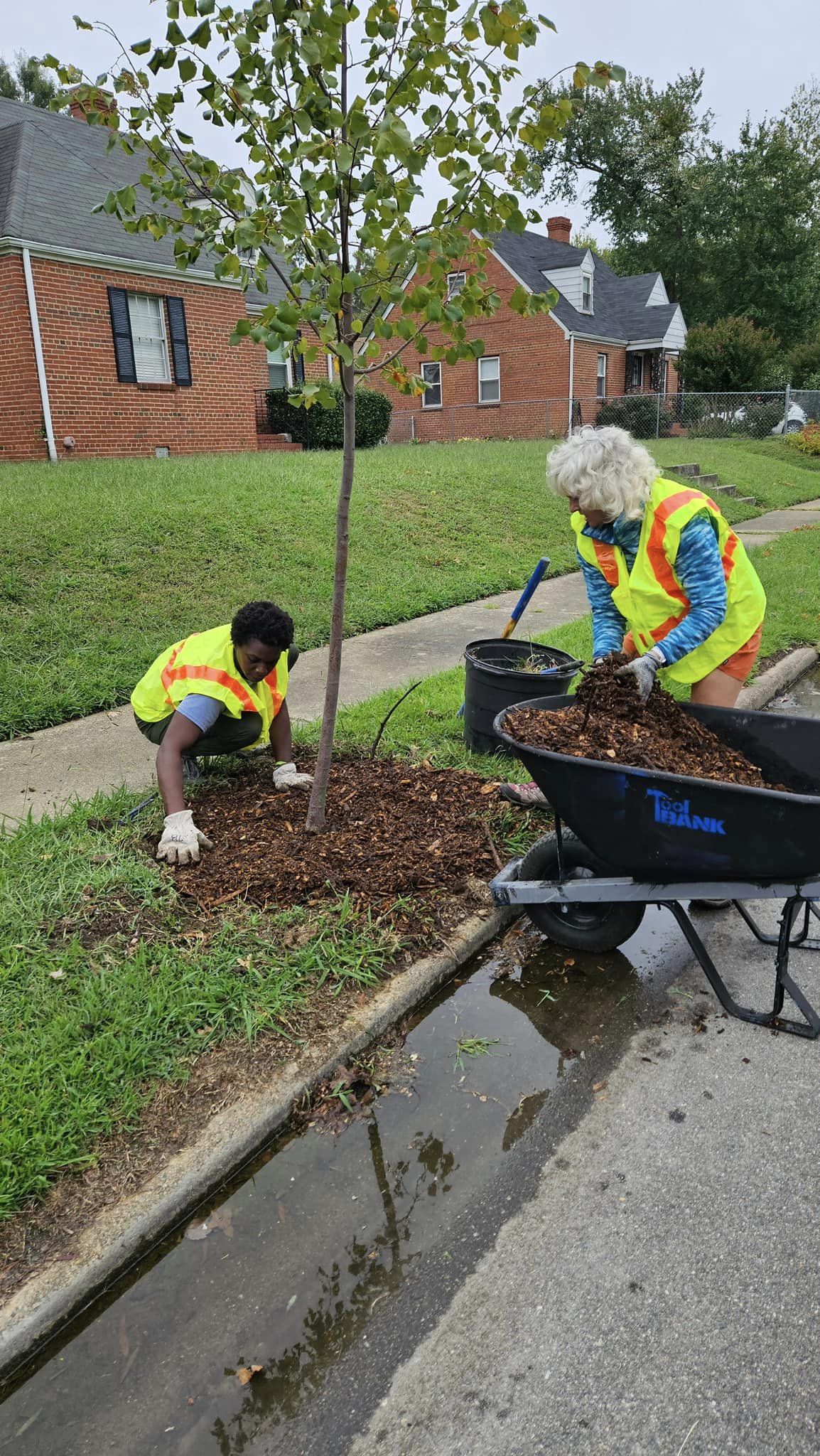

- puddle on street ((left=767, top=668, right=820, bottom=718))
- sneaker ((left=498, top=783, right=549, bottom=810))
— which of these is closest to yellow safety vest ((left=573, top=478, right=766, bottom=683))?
sneaker ((left=498, top=783, right=549, bottom=810))

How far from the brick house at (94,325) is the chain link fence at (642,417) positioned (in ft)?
31.4

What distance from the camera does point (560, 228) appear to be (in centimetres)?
3312

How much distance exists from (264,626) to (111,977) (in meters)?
1.36

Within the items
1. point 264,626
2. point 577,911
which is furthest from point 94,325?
point 577,911

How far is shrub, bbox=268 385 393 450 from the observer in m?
18.0

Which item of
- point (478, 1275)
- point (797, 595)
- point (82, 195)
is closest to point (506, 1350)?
point (478, 1275)

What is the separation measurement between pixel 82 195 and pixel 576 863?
16.5m

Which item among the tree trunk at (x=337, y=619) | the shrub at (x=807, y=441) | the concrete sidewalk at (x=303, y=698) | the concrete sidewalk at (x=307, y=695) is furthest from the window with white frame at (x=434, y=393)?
the tree trunk at (x=337, y=619)

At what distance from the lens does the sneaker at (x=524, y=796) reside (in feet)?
13.2

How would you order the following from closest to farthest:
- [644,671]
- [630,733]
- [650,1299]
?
[650,1299]
[630,733]
[644,671]

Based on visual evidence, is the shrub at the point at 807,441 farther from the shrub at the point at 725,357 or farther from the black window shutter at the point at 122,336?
the black window shutter at the point at 122,336

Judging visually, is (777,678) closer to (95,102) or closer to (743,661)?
(743,661)

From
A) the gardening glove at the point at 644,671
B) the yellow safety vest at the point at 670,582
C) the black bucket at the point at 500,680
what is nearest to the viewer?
the gardening glove at the point at 644,671

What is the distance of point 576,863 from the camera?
3258 millimetres
